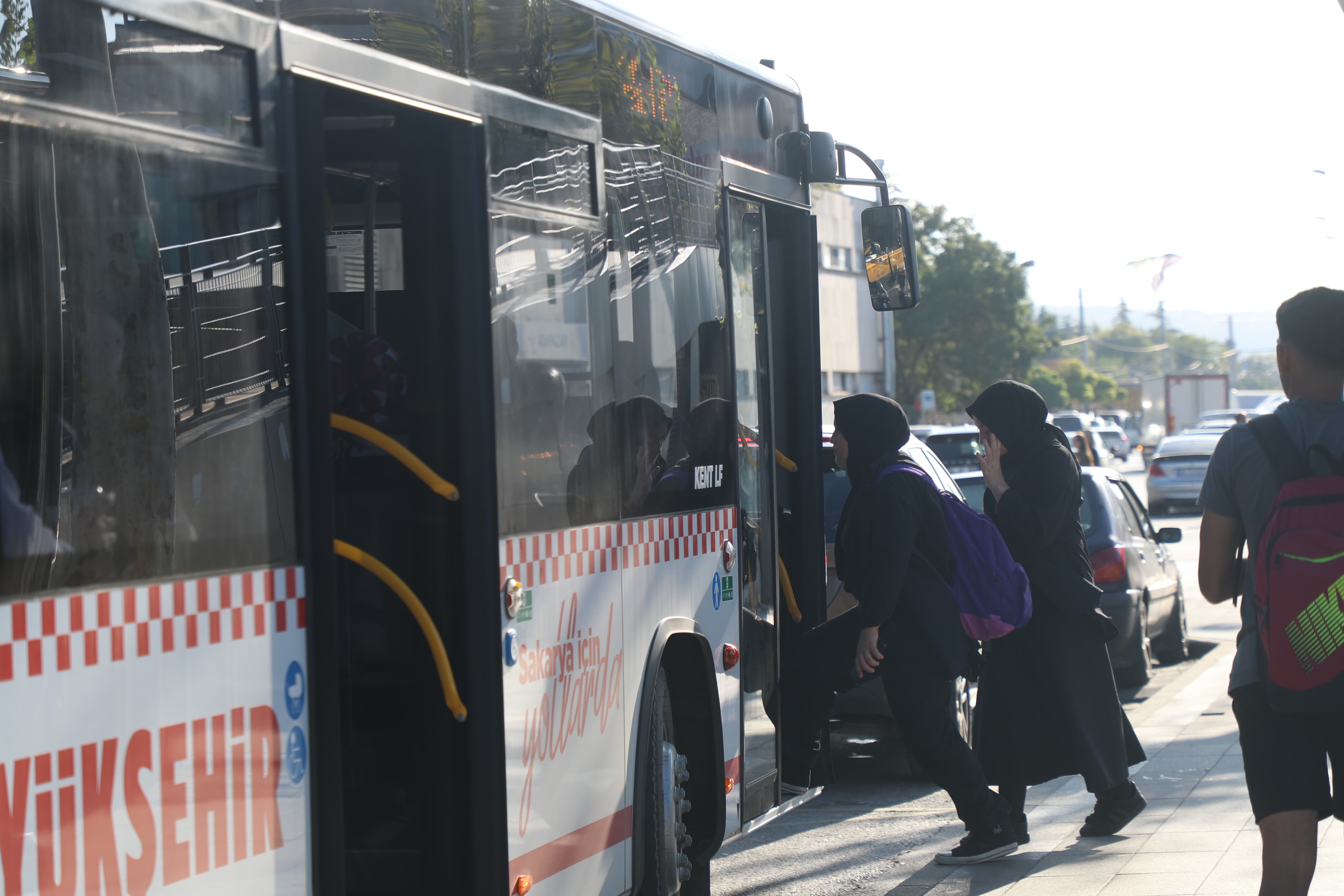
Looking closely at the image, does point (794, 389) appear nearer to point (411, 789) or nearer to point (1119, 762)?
point (1119, 762)

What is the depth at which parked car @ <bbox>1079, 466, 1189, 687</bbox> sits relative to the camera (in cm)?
942

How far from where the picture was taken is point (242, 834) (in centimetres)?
298

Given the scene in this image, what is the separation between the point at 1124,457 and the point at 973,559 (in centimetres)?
5796

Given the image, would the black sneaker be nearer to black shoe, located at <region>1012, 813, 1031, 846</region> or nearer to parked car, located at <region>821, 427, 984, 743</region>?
black shoe, located at <region>1012, 813, 1031, 846</region>

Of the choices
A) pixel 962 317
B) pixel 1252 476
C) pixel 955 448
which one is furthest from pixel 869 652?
pixel 962 317

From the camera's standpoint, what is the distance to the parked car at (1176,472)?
98.2 ft

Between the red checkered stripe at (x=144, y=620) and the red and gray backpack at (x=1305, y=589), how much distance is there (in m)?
2.33

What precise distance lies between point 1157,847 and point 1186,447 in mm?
25846

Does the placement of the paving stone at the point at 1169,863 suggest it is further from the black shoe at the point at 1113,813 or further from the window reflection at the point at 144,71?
the window reflection at the point at 144,71

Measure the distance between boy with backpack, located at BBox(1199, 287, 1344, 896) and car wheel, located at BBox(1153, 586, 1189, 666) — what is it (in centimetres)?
776

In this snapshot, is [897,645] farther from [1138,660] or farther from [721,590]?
[1138,660]

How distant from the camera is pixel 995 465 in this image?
632 centimetres

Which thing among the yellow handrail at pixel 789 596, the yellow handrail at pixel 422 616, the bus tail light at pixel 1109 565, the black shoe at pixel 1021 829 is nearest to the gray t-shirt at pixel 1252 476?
the yellow handrail at pixel 422 616

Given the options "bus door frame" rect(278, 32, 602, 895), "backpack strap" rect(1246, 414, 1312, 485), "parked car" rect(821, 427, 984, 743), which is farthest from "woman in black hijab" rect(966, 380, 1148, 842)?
"bus door frame" rect(278, 32, 602, 895)
